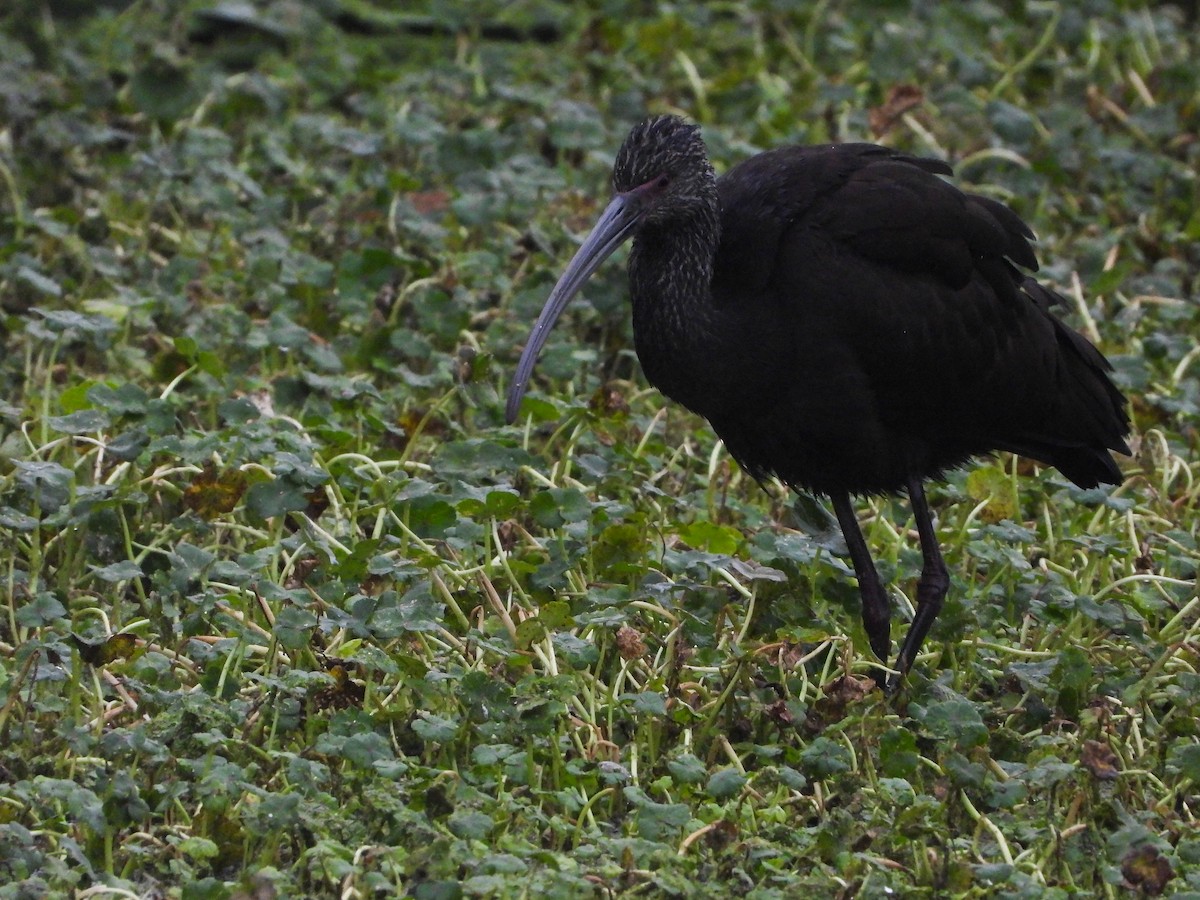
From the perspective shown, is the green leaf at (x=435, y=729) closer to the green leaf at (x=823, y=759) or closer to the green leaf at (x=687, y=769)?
the green leaf at (x=687, y=769)

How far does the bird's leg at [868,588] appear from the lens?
5.20m

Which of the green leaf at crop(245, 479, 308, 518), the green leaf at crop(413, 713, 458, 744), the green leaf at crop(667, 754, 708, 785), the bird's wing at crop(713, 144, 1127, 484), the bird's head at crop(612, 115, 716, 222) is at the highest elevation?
the bird's head at crop(612, 115, 716, 222)

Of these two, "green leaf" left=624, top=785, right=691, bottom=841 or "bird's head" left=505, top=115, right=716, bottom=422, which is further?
"bird's head" left=505, top=115, right=716, bottom=422

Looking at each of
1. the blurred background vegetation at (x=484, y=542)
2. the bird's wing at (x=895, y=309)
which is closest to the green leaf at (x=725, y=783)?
the blurred background vegetation at (x=484, y=542)

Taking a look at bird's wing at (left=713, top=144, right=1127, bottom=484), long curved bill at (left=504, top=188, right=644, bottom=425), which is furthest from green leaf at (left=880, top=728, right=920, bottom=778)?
long curved bill at (left=504, top=188, right=644, bottom=425)

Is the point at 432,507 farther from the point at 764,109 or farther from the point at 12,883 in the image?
the point at 764,109

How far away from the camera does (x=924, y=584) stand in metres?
5.29

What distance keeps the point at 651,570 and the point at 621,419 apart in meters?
0.87

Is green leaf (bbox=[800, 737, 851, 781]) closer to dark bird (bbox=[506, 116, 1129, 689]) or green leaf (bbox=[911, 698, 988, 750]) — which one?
green leaf (bbox=[911, 698, 988, 750])

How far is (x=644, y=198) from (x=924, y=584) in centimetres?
129

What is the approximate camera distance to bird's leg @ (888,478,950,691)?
5145mm

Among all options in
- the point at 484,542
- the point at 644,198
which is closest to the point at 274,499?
the point at 484,542

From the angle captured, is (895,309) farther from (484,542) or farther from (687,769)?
(687,769)

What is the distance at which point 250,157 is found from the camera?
26.3ft
